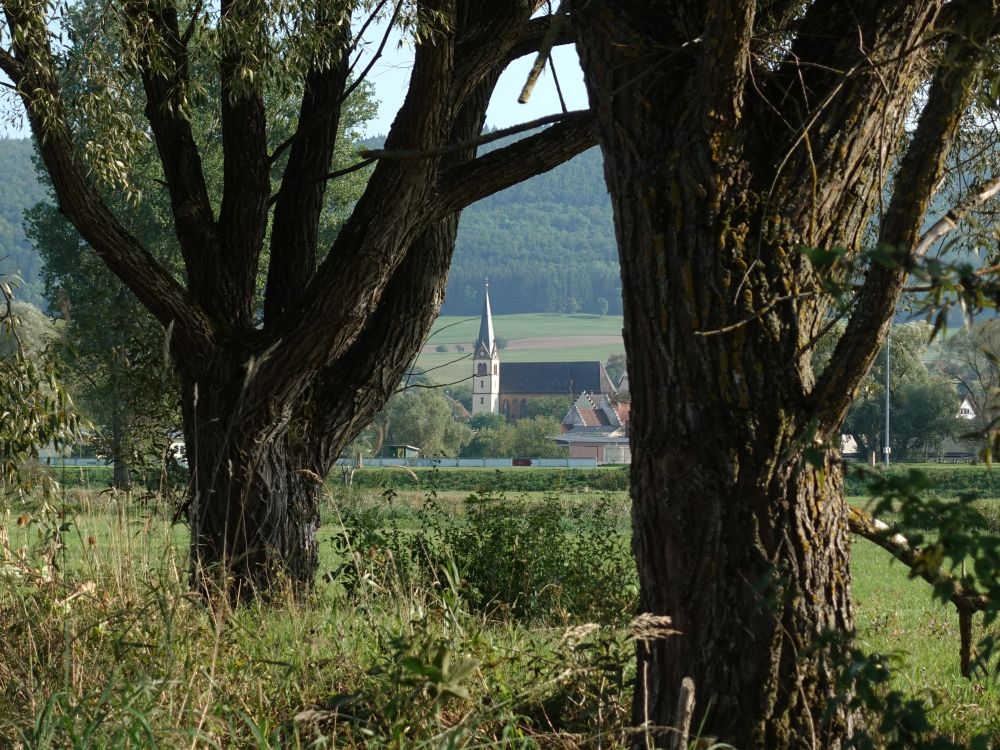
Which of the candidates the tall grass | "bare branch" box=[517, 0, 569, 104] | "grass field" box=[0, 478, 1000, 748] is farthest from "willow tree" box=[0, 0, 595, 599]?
"bare branch" box=[517, 0, 569, 104]

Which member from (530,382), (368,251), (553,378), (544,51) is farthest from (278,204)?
(530,382)

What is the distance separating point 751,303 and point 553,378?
134m

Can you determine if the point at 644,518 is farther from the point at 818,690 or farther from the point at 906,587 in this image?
the point at 906,587

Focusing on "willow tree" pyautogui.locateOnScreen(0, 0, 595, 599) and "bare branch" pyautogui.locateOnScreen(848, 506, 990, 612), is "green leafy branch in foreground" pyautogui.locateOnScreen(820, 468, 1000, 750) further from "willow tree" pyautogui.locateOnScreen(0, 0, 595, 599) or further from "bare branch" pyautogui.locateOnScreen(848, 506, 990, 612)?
"willow tree" pyautogui.locateOnScreen(0, 0, 595, 599)

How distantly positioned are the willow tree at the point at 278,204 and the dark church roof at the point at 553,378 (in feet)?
418

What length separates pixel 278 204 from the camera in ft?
21.8

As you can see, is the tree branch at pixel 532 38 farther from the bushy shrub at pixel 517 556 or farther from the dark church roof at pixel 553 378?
the dark church roof at pixel 553 378

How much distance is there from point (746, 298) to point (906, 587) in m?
11.6

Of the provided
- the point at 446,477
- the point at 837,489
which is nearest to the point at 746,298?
the point at 837,489

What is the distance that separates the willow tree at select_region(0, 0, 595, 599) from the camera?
551 cm

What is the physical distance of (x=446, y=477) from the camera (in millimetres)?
46594

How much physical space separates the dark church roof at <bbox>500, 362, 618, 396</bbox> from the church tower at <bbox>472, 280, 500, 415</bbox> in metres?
1.81

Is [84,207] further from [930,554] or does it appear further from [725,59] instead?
[930,554]

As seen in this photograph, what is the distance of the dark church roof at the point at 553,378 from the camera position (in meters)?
135
